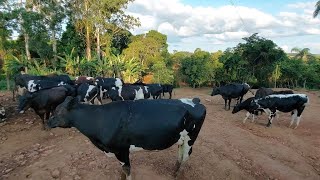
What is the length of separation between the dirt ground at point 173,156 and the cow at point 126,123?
115 cm

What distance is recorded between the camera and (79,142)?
982 centimetres

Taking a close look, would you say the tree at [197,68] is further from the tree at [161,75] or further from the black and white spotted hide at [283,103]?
the black and white spotted hide at [283,103]

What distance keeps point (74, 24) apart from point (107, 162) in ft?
92.7

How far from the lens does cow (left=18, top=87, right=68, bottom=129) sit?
11.9 metres

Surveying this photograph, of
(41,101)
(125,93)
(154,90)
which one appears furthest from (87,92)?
(154,90)

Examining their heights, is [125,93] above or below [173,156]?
above

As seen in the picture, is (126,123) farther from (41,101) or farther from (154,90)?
(154,90)

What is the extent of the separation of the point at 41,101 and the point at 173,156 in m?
6.14

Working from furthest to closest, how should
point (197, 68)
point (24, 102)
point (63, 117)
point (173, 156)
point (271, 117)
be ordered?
point (197, 68) → point (271, 117) → point (24, 102) → point (173, 156) → point (63, 117)

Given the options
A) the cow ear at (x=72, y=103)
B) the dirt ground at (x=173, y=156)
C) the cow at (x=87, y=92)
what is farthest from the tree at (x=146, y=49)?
the cow ear at (x=72, y=103)

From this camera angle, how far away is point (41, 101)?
1211 cm

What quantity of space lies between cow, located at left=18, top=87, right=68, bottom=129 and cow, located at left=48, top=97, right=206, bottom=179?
580cm

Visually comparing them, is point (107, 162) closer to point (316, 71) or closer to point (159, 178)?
point (159, 178)

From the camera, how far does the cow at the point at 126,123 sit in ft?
20.8
